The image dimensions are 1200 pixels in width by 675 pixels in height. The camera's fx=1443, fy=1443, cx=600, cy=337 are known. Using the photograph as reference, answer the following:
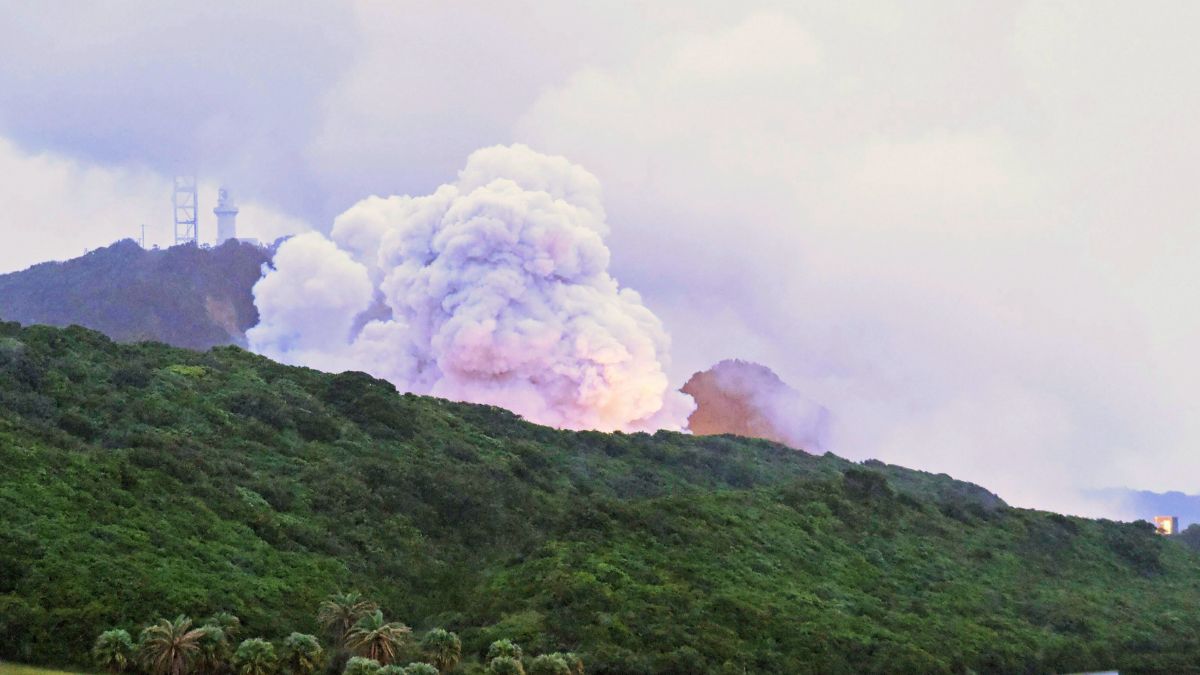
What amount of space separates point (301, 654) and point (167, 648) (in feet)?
13.2

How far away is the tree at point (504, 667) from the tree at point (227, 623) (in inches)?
288

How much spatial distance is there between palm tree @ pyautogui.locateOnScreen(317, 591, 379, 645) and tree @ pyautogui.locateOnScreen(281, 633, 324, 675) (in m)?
1.80

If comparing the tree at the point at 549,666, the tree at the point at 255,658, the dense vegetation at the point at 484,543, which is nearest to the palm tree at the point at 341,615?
the dense vegetation at the point at 484,543

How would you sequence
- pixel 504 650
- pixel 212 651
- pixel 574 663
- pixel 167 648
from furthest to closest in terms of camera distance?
pixel 574 663, pixel 504 650, pixel 212 651, pixel 167 648

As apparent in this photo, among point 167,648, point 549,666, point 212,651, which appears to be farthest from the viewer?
point 549,666

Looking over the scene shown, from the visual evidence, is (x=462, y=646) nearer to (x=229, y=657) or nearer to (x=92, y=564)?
(x=229, y=657)

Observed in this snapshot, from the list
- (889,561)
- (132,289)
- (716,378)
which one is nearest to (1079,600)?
(889,561)

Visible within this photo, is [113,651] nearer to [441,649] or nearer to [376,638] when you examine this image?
[376,638]

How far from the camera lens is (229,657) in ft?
129

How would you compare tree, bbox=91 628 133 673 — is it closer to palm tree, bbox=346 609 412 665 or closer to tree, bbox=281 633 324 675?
tree, bbox=281 633 324 675

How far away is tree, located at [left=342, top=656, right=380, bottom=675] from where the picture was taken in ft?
124

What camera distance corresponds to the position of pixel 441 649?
42125 mm

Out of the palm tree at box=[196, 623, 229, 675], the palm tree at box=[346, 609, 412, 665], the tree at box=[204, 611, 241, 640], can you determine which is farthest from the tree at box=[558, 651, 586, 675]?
the palm tree at box=[196, 623, 229, 675]

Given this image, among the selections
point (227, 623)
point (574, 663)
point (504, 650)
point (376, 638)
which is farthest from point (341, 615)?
point (574, 663)
